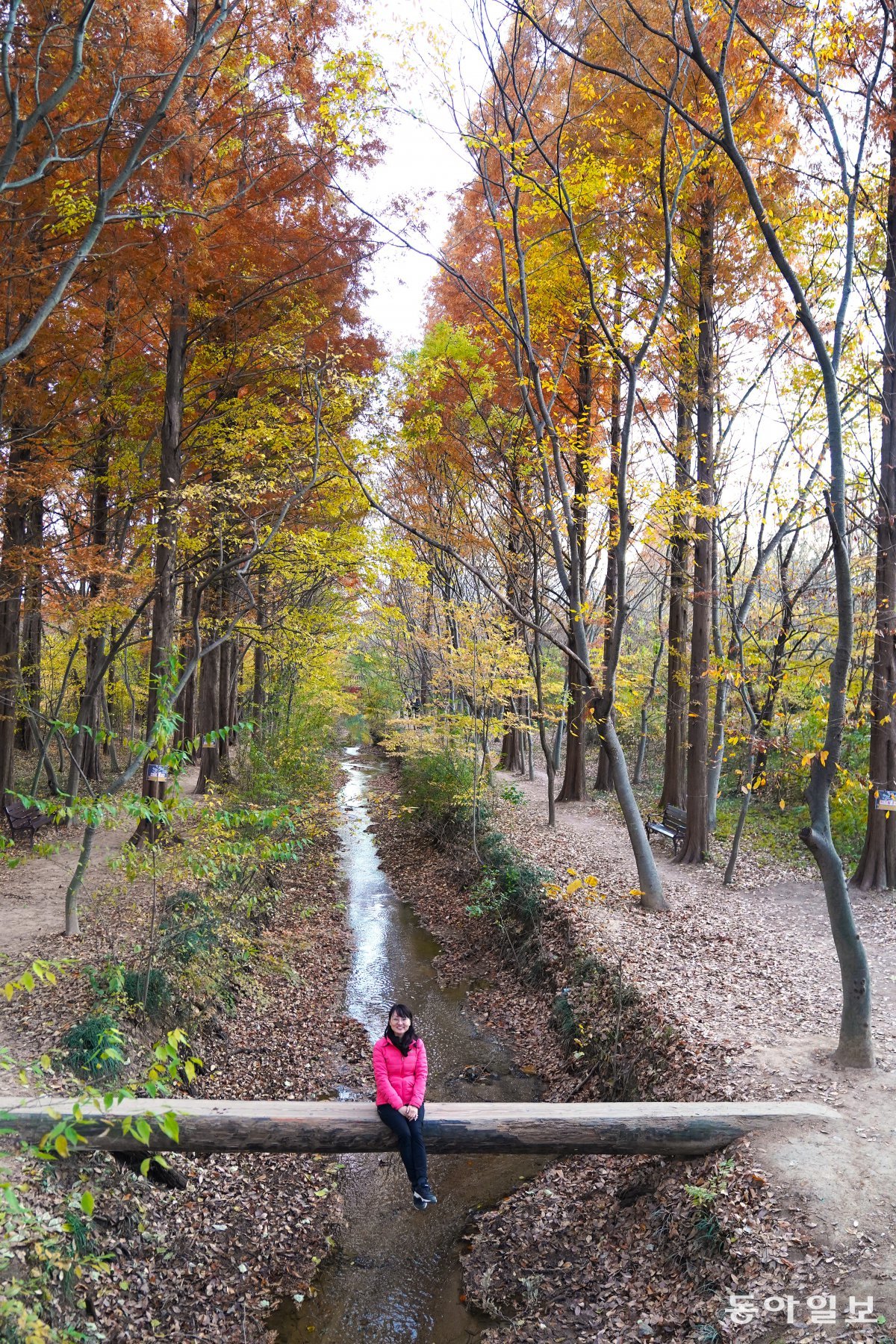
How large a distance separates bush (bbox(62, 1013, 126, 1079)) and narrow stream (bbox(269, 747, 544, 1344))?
2073mm

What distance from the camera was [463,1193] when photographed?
6.28 metres

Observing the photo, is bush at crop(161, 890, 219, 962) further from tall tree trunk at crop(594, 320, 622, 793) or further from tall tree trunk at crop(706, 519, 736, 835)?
tall tree trunk at crop(706, 519, 736, 835)

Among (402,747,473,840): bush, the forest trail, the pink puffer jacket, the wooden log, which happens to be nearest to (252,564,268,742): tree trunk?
(402,747,473,840): bush

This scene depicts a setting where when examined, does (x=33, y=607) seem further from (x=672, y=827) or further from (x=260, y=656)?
(x=672, y=827)

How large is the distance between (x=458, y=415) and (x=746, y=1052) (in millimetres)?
11610

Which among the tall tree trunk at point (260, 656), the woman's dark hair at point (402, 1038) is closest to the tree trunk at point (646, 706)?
the tall tree trunk at point (260, 656)

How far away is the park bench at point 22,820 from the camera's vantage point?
11.4 metres

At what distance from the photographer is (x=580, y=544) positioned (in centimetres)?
1304

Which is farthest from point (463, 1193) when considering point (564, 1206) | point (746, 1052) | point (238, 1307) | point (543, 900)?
point (543, 900)

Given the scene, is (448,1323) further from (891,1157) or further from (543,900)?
(543,900)

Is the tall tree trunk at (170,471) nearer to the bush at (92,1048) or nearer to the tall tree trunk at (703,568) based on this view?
the bush at (92,1048)

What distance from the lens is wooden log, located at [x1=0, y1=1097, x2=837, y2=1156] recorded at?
484cm

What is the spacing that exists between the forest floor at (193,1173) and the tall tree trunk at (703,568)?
6204mm

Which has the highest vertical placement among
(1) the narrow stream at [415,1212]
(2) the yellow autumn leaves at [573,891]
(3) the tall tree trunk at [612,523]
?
(3) the tall tree trunk at [612,523]
